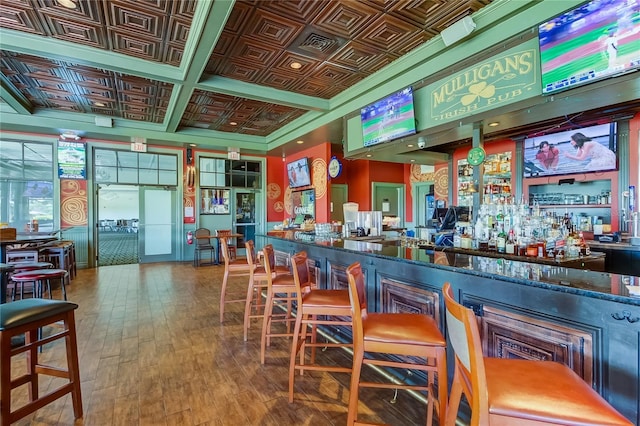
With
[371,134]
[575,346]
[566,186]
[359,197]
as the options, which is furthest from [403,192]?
A: [575,346]

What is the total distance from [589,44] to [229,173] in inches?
320

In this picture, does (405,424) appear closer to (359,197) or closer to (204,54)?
(204,54)

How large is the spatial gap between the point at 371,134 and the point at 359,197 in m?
4.47

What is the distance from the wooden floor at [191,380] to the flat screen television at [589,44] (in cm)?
291

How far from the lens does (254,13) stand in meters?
3.22

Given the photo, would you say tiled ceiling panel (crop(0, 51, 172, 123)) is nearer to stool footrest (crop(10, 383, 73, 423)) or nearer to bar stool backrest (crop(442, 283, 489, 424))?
stool footrest (crop(10, 383, 73, 423))

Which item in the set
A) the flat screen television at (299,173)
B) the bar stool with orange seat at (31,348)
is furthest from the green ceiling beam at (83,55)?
the flat screen television at (299,173)

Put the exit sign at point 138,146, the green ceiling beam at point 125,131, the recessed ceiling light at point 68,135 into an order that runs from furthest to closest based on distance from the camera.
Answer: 1. the exit sign at point 138,146
2. the recessed ceiling light at point 68,135
3. the green ceiling beam at point 125,131

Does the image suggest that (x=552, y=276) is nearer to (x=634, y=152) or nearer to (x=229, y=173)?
(x=634, y=152)

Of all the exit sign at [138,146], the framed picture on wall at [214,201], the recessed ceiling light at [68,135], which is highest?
the recessed ceiling light at [68,135]

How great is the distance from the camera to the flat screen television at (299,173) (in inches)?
315

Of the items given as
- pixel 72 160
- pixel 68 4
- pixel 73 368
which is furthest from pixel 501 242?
pixel 72 160

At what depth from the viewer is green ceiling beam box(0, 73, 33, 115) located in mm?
4853

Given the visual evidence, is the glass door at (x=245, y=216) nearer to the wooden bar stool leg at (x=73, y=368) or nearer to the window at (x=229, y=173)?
the window at (x=229, y=173)
